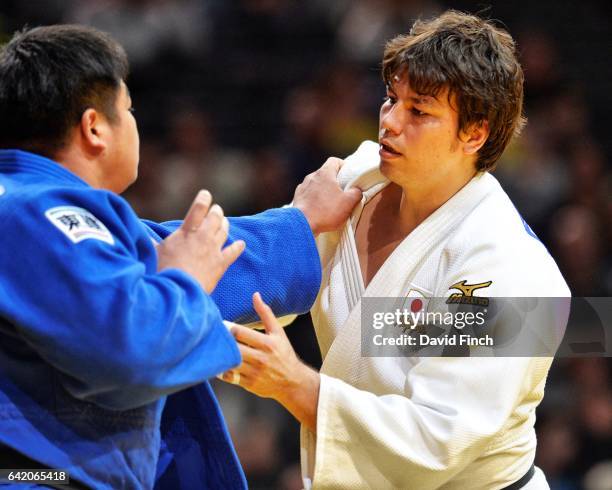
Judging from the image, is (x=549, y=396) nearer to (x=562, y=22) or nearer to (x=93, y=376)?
(x=562, y=22)

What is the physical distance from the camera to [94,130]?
1.67 meters

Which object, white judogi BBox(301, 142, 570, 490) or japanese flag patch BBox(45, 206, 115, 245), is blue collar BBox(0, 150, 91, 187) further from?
white judogi BBox(301, 142, 570, 490)

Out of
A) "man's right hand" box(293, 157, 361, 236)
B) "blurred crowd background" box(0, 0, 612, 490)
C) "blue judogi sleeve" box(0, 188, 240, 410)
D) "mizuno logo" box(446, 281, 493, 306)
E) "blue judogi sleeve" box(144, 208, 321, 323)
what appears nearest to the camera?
"blue judogi sleeve" box(0, 188, 240, 410)

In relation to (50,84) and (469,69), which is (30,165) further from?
(469,69)

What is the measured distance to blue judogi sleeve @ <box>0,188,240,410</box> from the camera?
1463mm

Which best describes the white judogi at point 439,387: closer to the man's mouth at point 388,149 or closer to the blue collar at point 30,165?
the man's mouth at point 388,149

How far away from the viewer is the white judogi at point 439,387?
6.55ft

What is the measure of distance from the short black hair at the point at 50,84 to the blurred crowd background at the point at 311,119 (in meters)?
3.08

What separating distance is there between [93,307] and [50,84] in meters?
0.43

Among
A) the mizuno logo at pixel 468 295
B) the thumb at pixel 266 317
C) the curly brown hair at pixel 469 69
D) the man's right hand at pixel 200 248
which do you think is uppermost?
the curly brown hair at pixel 469 69

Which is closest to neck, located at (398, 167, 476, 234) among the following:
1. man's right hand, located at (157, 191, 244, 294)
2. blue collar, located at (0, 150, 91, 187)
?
man's right hand, located at (157, 191, 244, 294)

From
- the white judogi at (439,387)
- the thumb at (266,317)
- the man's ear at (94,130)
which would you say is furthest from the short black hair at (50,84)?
the white judogi at (439,387)

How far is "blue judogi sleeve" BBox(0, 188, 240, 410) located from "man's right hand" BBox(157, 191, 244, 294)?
0.08m

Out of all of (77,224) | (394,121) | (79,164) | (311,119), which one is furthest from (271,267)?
(311,119)
